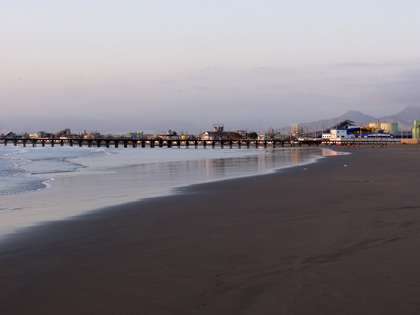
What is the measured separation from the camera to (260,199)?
43.7ft

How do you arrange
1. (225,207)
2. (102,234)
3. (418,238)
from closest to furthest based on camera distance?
(418,238)
(102,234)
(225,207)

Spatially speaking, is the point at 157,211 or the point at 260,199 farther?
the point at 260,199

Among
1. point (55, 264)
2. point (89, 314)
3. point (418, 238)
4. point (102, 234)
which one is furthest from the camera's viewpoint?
point (102, 234)

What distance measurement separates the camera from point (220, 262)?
630cm

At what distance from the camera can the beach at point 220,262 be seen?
187 inches

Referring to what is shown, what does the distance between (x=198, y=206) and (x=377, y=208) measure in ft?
13.5

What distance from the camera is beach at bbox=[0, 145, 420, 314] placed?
4738mm

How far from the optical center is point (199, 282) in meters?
5.42

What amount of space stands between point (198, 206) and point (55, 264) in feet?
19.7

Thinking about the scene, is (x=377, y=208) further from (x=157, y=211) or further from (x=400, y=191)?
(x=157, y=211)

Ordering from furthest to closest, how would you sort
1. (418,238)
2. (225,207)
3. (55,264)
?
1. (225,207)
2. (418,238)
3. (55,264)

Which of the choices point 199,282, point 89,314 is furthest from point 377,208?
point 89,314

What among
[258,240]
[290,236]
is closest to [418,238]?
[290,236]

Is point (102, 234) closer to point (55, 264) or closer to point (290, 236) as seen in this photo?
point (55, 264)
